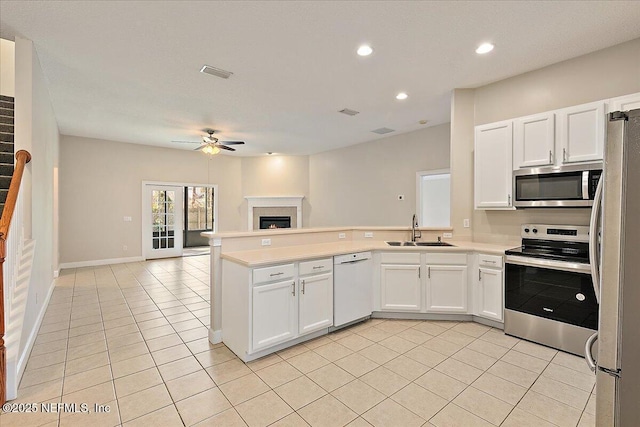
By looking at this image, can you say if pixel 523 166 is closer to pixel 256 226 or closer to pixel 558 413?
pixel 558 413

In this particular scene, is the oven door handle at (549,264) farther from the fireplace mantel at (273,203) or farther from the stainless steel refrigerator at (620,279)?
the fireplace mantel at (273,203)

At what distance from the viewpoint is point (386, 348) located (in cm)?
290

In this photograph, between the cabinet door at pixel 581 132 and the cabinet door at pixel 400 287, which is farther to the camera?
the cabinet door at pixel 400 287

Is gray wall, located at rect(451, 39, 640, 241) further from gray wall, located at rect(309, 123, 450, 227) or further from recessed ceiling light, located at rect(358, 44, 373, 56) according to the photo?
gray wall, located at rect(309, 123, 450, 227)

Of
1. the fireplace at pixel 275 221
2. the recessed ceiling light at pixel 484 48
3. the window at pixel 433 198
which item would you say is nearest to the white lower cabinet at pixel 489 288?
the recessed ceiling light at pixel 484 48

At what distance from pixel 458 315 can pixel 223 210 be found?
7.27 metres

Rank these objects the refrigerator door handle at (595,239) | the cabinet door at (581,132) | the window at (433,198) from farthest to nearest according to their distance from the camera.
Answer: the window at (433,198), the cabinet door at (581,132), the refrigerator door handle at (595,239)

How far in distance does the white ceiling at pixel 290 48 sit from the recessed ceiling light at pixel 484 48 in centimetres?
7

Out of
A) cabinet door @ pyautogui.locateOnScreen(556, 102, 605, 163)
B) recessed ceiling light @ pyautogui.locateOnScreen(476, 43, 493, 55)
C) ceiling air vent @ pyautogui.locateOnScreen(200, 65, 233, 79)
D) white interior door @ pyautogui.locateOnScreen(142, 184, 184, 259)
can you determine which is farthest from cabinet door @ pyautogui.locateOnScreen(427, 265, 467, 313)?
white interior door @ pyautogui.locateOnScreen(142, 184, 184, 259)

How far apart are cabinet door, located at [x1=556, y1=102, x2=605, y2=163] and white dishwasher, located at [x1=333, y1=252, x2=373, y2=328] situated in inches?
91.3

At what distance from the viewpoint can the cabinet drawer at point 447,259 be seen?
3.49 m

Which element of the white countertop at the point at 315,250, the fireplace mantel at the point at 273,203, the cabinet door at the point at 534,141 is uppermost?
the cabinet door at the point at 534,141

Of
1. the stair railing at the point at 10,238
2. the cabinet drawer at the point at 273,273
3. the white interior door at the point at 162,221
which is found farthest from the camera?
the white interior door at the point at 162,221

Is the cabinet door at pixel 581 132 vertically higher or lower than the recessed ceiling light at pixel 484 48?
lower
